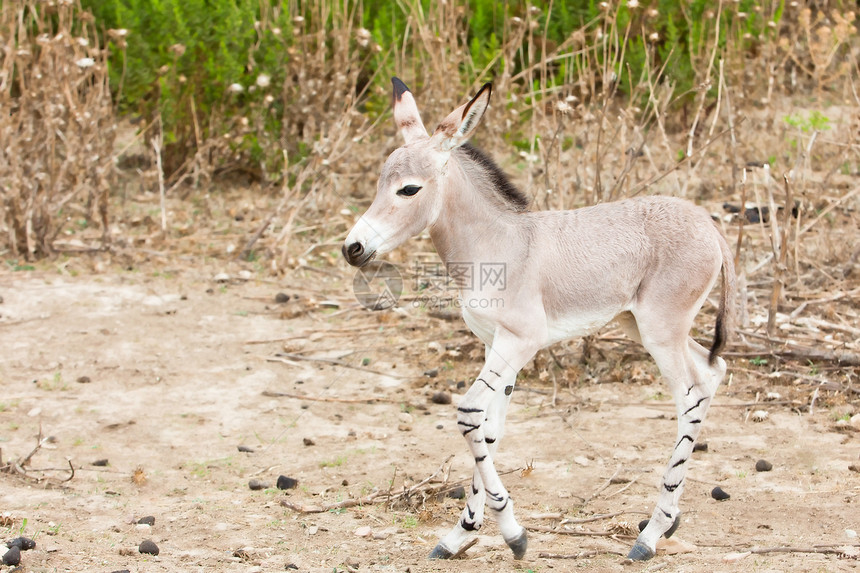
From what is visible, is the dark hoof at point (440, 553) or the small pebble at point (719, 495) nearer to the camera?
the dark hoof at point (440, 553)

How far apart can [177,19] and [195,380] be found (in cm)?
517

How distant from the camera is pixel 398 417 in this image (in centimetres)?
687

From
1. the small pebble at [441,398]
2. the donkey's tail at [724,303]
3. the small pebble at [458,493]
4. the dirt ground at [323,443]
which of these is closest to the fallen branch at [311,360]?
the dirt ground at [323,443]

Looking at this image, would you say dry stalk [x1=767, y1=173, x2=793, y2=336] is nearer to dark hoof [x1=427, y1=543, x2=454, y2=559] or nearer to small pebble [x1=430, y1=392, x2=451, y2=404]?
small pebble [x1=430, y1=392, x2=451, y2=404]

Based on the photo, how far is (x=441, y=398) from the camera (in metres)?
7.05

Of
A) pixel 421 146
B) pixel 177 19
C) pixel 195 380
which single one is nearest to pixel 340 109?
pixel 177 19

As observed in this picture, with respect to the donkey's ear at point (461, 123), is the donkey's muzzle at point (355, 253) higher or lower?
lower

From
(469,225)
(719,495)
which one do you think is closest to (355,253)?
(469,225)

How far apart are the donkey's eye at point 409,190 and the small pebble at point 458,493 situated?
1928 mm

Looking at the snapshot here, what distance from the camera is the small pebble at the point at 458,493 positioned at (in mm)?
5648

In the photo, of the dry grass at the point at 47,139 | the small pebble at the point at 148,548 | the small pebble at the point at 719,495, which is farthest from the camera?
the dry grass at the point at 47,139

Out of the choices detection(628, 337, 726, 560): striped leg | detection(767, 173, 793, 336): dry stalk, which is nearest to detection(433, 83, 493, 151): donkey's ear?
detection(628, 337, 726, 560): striped leg

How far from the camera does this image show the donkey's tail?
511 cm

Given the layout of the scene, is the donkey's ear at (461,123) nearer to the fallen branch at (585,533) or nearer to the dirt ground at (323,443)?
the dirt ground at (323,443)
